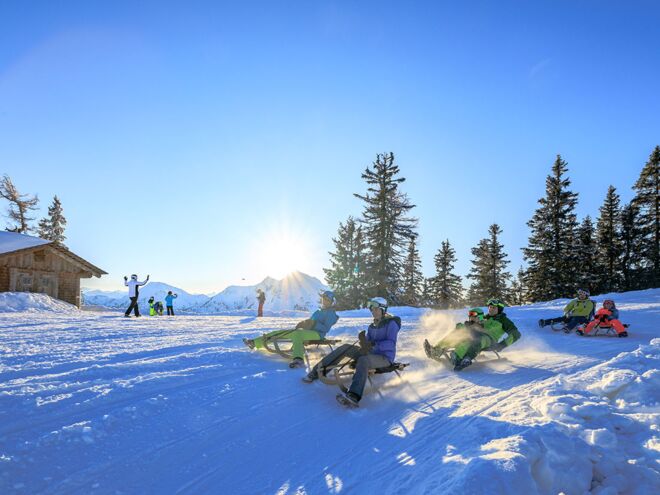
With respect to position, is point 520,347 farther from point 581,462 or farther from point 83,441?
point 83,441

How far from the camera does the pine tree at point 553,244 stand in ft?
116

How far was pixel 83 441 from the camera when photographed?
153 inches

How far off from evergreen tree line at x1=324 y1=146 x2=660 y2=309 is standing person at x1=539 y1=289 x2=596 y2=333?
19.7 meters

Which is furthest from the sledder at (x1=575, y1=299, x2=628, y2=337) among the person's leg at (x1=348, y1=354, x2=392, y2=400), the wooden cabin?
the wooden cabin

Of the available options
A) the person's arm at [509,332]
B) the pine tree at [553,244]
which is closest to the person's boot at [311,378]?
the person's arm at [509,332]

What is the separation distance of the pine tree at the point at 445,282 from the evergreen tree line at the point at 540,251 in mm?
116

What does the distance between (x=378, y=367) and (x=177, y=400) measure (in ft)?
10.1

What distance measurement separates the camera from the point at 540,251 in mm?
37500

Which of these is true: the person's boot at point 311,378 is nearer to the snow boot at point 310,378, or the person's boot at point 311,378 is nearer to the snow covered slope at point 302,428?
the snow boot at point 310,378

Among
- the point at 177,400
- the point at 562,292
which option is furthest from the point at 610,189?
the point at 177,400

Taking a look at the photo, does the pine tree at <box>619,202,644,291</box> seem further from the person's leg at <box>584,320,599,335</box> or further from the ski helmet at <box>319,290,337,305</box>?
the ski helmet at <box>319,290,337,305</box>

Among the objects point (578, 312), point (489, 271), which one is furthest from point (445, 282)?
point (578, 312)

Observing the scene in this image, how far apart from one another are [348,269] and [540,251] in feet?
61.5

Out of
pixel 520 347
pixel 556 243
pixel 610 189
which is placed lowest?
pixel 520 347
